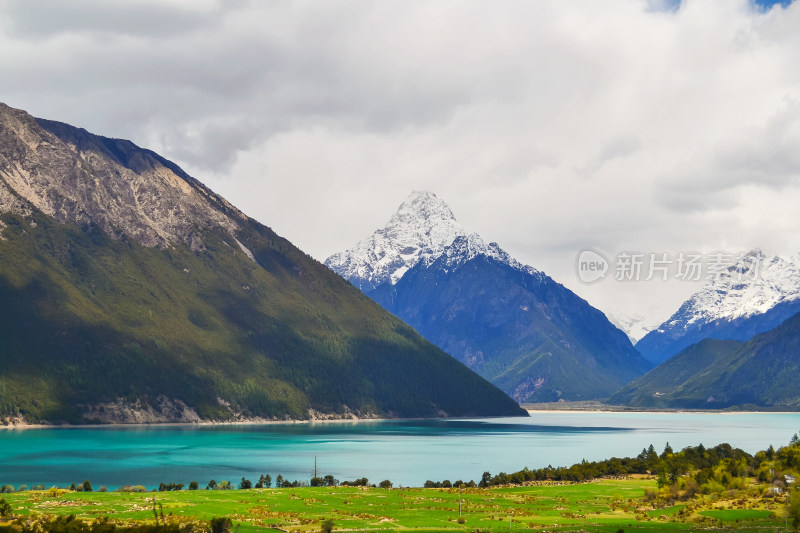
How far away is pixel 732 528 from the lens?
87.7 metres

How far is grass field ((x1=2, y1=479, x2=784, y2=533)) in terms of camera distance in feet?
294

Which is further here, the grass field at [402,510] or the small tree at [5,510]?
the grass field at [402,510]

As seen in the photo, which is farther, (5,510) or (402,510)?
(402,510)

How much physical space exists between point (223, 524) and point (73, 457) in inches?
4942

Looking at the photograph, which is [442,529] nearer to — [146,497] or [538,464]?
[146,497]

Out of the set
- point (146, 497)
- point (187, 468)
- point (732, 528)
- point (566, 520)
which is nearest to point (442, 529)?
point (566, 520)

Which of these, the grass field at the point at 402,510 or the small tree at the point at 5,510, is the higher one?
the small tree at the point at 5,510

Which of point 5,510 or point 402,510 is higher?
point 5,510

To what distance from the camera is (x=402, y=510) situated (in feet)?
335

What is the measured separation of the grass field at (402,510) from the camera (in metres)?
89.8

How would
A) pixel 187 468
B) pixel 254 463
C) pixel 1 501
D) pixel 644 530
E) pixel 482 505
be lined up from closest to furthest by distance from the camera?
pixel 644 530 < pixel 1 501 < pixel 482 505 < pixel 187 468 < pixel 254 463

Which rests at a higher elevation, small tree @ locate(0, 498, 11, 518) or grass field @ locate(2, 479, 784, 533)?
small tree @ locate(0, 498, 11, 518)

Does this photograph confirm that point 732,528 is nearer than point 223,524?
No

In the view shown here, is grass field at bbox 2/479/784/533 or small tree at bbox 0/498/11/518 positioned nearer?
small tree at bbox 0/498/11/518
